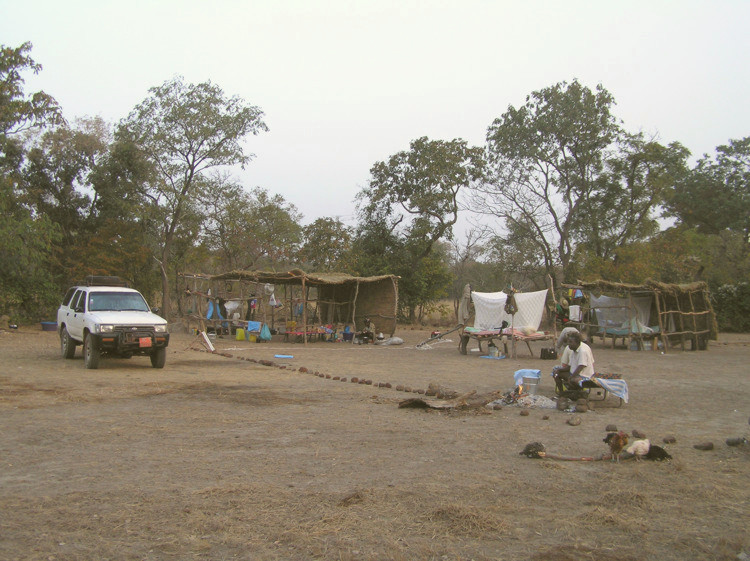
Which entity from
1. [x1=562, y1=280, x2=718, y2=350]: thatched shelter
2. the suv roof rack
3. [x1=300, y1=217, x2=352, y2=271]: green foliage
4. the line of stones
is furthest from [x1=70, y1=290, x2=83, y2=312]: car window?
[x1=300, y1=217, x2=352, y2=271]: green foliage

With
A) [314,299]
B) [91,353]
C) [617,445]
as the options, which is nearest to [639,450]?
[617,445]

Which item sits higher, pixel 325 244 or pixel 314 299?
pixel 325 244

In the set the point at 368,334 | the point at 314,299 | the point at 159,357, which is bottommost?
the point at 159,357

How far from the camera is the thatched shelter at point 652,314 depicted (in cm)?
1917

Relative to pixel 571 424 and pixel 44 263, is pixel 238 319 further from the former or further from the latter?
pixel 571 424

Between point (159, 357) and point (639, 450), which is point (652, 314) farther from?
point (639, 450)

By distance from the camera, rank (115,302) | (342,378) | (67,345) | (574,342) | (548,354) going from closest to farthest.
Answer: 1. (574,342)
2. (342,378)
3. (115,302)
4. (67,345)
5. (548,354)

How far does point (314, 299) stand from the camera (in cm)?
2478

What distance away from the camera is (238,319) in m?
23.3

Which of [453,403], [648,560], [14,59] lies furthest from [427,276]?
[648,560]

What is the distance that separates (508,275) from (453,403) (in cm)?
2629

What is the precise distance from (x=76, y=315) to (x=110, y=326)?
73.3 inches

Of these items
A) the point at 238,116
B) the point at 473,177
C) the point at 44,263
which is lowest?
the point at 44,263

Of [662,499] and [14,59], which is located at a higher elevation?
[14,59]
